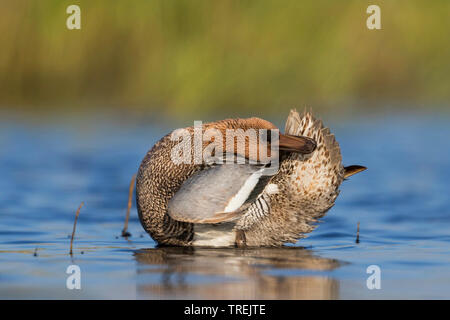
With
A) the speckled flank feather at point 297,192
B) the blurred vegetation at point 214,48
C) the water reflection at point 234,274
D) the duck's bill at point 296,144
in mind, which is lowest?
the water reflection at point 234,274

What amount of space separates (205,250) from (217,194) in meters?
0.52

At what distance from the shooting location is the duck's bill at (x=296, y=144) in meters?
5.12

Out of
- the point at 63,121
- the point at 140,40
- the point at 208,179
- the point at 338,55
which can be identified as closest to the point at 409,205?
the point at 208,179

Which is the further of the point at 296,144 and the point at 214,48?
the point at 214,48

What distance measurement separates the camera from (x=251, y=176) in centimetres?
507

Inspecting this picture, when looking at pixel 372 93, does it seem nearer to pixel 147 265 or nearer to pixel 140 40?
pixel 140 40

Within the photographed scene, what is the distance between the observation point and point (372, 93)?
12.6 m

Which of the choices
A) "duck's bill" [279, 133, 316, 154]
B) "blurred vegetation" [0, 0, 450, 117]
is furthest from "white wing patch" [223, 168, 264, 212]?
"blurred vegetation" [0, 0, 450, 117]

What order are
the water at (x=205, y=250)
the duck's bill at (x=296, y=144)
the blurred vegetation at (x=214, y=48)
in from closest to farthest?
the water at (x=205, y=250)
the duck's bill at (x=296, y=144)
the blurred vegetation at (x=214, y=48)

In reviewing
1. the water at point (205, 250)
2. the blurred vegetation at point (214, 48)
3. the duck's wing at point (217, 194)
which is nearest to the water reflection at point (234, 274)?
the water at point (205, 250)

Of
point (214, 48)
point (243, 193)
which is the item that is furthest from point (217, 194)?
point (214, 48)

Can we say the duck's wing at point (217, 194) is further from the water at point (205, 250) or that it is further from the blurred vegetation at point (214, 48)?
the blurred vegetation at point (214, 48)

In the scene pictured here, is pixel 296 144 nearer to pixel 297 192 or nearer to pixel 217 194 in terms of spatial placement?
pixel 297 192

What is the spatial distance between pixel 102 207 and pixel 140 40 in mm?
4666
